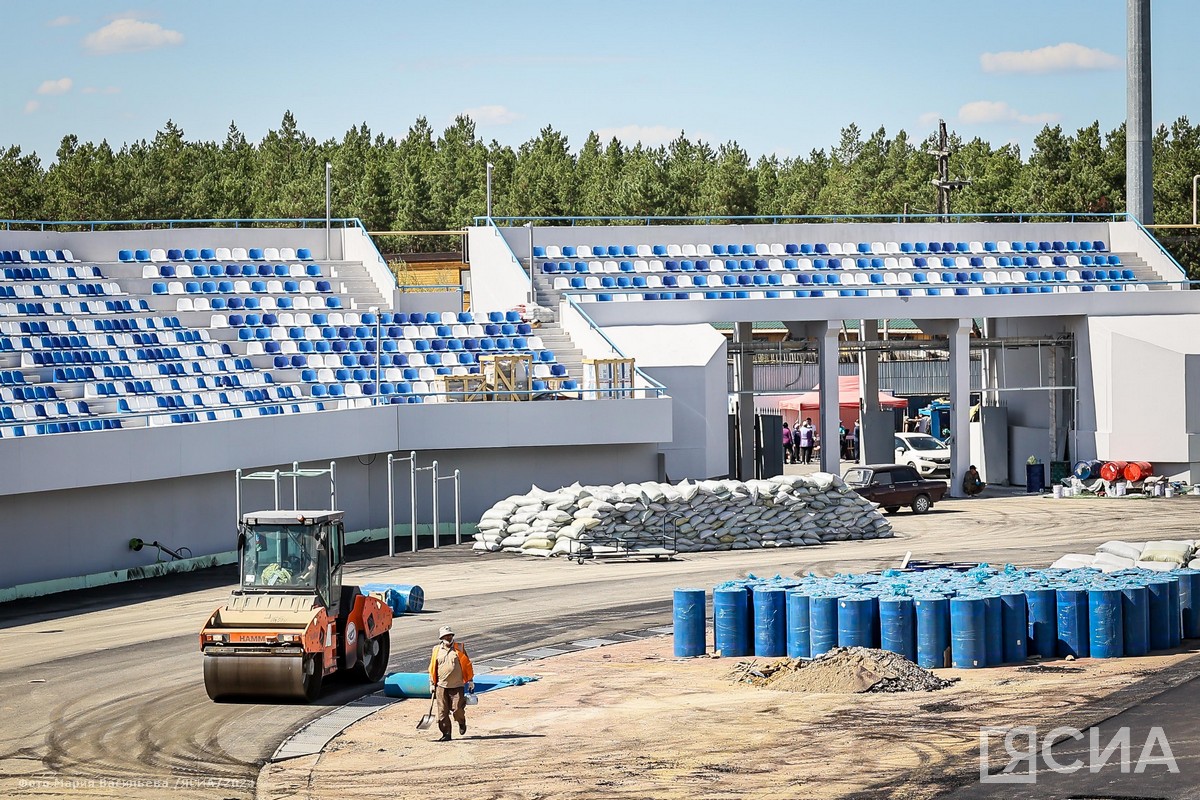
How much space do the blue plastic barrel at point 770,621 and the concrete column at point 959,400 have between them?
2703cm

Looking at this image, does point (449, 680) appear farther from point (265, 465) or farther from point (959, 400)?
point (959, 400)

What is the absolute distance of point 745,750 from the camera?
18.0m

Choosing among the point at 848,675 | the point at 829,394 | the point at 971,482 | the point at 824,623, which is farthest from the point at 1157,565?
the point at 971,482

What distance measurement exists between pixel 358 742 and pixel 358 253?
3357cm

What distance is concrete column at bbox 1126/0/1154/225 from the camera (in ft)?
188

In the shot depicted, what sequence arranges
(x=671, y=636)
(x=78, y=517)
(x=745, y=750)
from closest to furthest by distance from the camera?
(x=745, y=750), (x=671, y=636), (x=78, y=517)

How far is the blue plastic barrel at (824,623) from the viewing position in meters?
22.8

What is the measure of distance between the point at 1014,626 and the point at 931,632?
4.41 feet

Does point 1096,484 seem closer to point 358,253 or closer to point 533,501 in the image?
point 533,501

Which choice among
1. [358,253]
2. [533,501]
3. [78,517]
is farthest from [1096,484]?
[78,517]

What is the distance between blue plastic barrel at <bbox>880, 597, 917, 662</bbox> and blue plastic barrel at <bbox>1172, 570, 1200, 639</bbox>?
4.69m

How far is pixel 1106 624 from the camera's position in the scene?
2270 cm

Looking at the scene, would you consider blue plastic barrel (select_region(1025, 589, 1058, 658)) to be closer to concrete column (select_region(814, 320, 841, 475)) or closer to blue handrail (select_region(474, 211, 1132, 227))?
concrete column (select_region(814, 320, 841, 475))

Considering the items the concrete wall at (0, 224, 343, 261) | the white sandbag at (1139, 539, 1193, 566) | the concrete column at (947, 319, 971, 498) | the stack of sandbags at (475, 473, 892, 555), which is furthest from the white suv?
the white sandbag at (1139, 539, 1193, 566)
